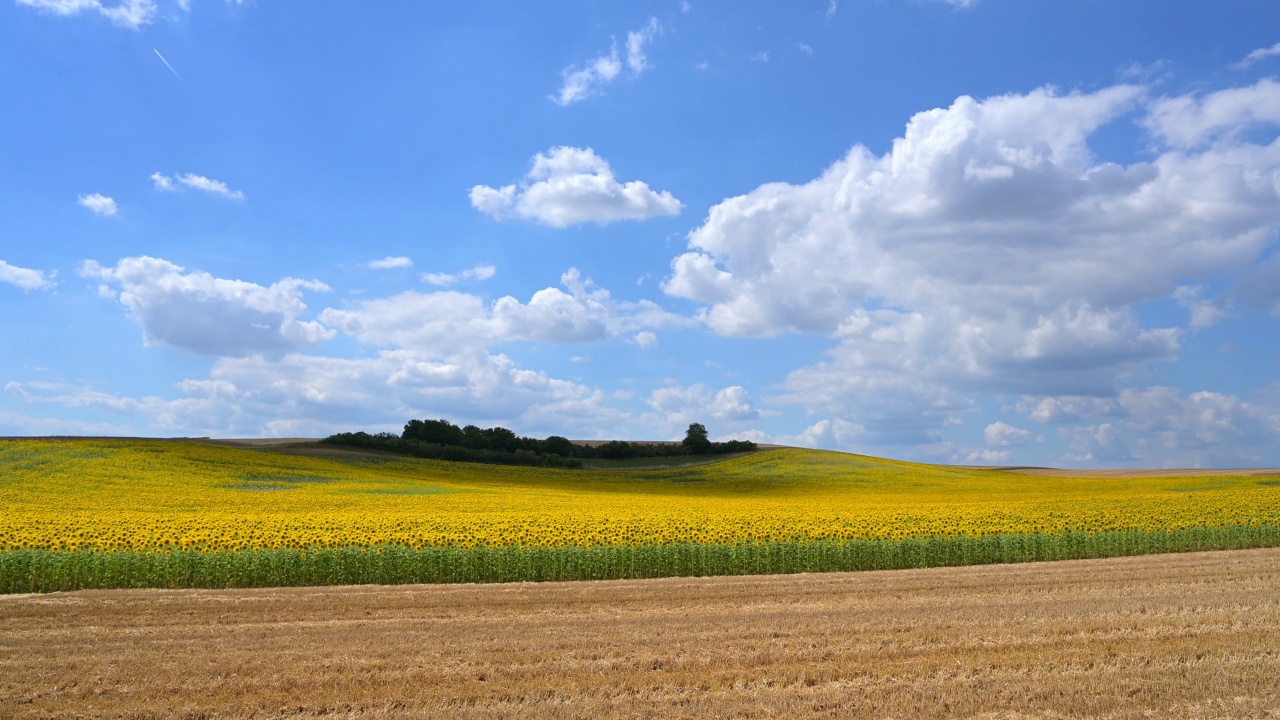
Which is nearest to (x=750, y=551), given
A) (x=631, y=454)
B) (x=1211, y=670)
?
(x=1211, y=670)

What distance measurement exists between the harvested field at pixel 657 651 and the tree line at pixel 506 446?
53039 millimetres

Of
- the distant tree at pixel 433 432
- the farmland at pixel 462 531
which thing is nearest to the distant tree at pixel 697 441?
the distant tree at pixel 433 432

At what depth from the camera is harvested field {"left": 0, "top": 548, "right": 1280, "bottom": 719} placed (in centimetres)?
967

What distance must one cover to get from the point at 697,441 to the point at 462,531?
66.7 meters

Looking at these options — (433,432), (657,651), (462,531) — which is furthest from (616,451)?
(657,651)

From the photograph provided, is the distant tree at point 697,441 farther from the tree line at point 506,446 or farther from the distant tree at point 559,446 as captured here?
the distant tree at point 559,446

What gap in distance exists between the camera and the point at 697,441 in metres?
88.4

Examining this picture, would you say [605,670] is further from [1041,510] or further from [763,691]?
[1041,510]

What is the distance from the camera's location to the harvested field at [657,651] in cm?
967

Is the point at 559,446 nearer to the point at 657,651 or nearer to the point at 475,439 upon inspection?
the point at 475,439

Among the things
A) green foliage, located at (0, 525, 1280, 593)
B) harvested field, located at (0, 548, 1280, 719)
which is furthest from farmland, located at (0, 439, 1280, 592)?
harvested field, located at (0, 548, 1280, 719)

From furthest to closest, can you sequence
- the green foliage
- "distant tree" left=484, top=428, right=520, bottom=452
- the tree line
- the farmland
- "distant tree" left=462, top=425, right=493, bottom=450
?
"distant tree" left=484, top=428, right=520, bottom=452, "distant tree" left=462, top=425, right=493, bottom=450, the tree line, the farmland, the green foliage

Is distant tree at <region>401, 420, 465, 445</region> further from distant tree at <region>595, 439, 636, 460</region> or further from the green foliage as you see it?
the green foliage

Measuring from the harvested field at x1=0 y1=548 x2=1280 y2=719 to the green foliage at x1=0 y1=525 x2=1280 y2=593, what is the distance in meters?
1.56
